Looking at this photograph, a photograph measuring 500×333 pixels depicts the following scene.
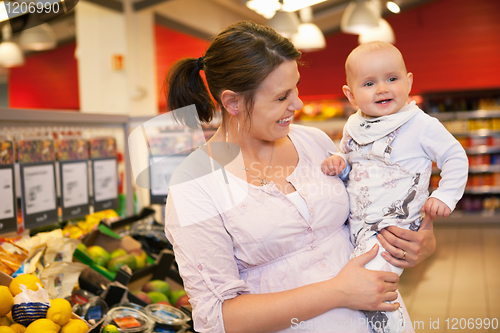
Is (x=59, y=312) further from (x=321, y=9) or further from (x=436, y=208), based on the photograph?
(x=321, y=9)

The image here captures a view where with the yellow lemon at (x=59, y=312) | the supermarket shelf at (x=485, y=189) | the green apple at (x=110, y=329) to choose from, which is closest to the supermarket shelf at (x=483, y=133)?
the supermarket shelf at (x=485, y=189)

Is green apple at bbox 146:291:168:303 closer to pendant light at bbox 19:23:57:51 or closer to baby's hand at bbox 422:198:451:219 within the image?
baby's hand at bbox 422:198:451:219

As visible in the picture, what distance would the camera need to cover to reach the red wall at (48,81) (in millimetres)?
9273

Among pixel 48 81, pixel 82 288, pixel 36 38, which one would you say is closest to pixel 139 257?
pixel 82 288

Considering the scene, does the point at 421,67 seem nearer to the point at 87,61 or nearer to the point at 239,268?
the point at 87,61

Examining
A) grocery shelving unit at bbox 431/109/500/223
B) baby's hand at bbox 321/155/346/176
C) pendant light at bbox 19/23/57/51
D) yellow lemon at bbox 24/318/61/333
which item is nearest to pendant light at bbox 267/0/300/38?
baby's hand at bbox 321/155/346/176

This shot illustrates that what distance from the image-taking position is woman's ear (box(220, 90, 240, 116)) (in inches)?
54.4

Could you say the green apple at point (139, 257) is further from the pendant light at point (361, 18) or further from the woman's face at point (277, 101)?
the pendant light at point (361, 18)

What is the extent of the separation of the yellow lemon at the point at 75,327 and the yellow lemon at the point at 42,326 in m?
0.04

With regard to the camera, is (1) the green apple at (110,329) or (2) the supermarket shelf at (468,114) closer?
(1) the green apple at (110,329)

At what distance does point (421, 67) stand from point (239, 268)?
804 centimetres

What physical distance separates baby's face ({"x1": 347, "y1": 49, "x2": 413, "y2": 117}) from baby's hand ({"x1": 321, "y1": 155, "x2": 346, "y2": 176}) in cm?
19

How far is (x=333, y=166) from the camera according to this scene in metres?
1.47

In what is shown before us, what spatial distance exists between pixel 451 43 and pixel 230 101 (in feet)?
26.6
